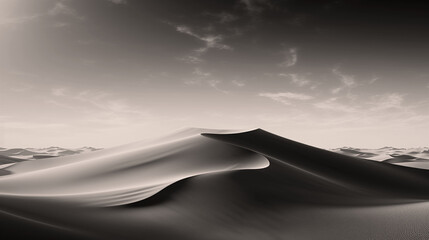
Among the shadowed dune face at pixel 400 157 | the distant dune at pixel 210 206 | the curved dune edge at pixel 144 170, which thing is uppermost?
the shadowed dune face at pixel 400 157

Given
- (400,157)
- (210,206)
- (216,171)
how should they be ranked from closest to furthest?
(210,206) → (216,171) → (400,157)

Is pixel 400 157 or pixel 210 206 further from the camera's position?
pixel 400 157

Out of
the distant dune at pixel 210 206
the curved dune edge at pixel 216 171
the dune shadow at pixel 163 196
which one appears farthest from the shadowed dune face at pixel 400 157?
the dune shadow at pixel 163 196

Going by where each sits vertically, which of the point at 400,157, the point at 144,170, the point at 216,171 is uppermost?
the point at 400,157

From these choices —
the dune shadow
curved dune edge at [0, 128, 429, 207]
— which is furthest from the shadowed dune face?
the dune shadow

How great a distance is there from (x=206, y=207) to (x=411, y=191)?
8.64 metres

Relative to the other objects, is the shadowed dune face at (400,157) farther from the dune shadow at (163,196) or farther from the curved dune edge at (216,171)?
the dune shadow at (163,196)

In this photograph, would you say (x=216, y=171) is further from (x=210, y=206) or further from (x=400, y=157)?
(x=400, y=157)

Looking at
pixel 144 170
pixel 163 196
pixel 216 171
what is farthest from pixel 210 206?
pixel 144 170

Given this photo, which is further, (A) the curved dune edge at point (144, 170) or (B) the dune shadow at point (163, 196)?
(A) the curved dune edge at point (144, 170)

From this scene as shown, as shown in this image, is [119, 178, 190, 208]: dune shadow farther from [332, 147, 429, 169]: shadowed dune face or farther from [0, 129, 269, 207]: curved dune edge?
[332, 147, 429, 169]: shadowed dune face

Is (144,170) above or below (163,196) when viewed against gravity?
above

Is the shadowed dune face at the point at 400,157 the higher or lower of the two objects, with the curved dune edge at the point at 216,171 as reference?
higher

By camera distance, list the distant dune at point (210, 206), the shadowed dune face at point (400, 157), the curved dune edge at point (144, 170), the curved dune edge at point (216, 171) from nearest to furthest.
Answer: the distant dune at point (210, 206), the curved dune edge at point (216, 171), the curved dune edge at point (144, 170), the shadowed dune face at point (400, 157)
